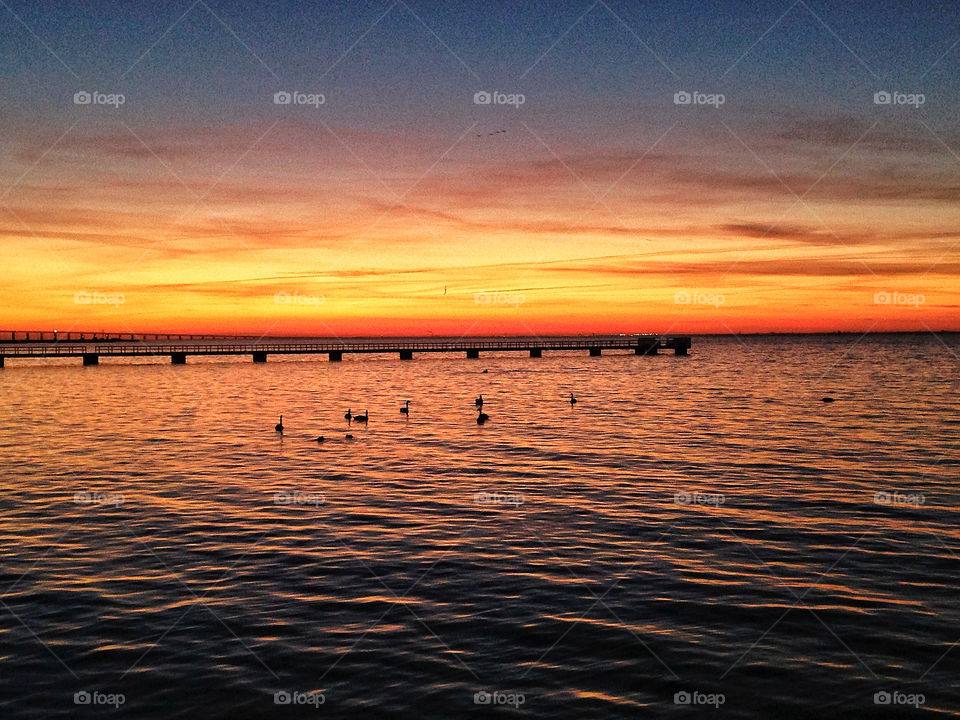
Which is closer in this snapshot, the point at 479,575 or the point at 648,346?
the point at 479,575

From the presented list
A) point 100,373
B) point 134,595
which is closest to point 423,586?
point 134,595

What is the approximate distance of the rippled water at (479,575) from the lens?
1107cm

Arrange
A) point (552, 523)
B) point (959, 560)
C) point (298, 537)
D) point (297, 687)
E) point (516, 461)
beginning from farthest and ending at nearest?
1. point (516, 461)
2. point (552, 523)
3. point (298, 537)
4. point (959, 560)
5. point (297, 687)

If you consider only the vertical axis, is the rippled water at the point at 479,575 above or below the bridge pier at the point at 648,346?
below

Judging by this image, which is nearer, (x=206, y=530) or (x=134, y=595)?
(x=134, y=595)

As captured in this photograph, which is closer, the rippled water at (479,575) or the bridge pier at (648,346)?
the rippled water at (479,575)

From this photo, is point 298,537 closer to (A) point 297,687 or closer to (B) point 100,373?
(A) point 297,687

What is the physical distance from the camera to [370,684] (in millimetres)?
11148

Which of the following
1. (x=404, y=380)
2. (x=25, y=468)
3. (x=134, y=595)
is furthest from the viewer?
(x=404, y=380)

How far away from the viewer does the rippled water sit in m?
11.1

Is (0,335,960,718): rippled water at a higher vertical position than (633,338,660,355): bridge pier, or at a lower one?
lower

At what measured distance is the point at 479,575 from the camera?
52.2 ft

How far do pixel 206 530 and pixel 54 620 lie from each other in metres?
6.17

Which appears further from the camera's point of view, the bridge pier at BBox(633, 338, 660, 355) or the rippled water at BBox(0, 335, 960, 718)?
the bridge pier at BBox(633, 338, 660, 355)
